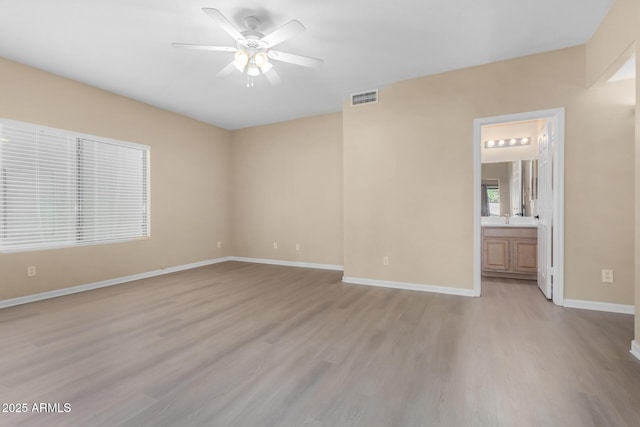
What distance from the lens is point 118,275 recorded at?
4410 mm

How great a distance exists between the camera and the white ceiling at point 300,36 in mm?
2510

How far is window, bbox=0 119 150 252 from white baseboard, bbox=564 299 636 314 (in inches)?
239

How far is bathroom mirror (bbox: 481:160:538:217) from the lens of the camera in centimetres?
479

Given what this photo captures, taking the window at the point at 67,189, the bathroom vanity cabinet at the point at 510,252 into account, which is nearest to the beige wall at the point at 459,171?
the bathroom vanity cabinet at the point at 510,252

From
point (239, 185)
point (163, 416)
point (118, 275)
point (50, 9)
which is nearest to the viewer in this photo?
point (163, 416)

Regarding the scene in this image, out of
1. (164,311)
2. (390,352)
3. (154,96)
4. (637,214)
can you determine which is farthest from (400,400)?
(154,96)

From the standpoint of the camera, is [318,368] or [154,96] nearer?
[318,368]

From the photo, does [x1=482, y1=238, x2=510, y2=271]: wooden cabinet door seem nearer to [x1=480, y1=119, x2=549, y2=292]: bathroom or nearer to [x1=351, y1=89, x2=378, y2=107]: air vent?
[x1=480, y1=119, x2=549, y2=292]: bathroom

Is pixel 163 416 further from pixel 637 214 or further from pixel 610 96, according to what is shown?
pixel 610 96

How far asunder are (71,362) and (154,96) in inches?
Result: 152

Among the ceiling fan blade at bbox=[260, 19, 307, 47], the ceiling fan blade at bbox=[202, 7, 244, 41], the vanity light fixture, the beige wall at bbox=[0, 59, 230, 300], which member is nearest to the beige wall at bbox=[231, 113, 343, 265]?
the beige wall at bbox=[0, 59, 230, 300]

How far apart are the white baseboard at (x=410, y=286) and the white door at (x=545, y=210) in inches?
36.1

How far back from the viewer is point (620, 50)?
94.2 inches

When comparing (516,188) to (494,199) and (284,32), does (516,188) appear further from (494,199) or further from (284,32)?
(284,32)
